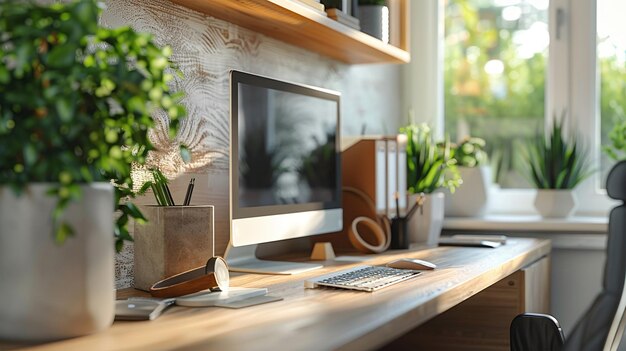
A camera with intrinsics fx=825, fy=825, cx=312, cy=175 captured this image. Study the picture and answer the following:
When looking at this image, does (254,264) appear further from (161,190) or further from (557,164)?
(557,164)

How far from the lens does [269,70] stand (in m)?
2.34

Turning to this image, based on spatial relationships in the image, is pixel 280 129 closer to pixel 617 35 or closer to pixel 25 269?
pixel 25 269

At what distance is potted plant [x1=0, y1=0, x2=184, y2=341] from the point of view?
102 centimetres

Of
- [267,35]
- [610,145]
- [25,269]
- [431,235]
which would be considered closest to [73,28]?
[25,269]

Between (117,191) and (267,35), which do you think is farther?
(267,35)

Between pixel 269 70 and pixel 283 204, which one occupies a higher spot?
pixel 269 70

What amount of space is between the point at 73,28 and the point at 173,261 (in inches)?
25.9

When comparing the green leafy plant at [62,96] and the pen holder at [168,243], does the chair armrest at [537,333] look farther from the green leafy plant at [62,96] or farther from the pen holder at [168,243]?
the green leafy plant at [62,96]

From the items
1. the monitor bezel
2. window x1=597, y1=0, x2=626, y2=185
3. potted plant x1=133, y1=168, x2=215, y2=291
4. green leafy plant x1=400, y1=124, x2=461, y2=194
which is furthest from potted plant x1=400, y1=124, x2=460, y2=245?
potted plant x1=133, y1=168, x2=215, y2=291

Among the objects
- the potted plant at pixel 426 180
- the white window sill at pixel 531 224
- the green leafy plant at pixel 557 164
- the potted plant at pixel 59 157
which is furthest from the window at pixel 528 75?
the potted plant at pixel 59 157

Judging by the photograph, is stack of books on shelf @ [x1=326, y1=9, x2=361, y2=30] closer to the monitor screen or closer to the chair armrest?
the monitor screen

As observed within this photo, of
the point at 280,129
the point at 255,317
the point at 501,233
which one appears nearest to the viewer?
the point at 255,317

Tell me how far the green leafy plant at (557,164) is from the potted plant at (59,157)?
2.16 meters

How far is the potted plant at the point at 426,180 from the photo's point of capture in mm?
2609
